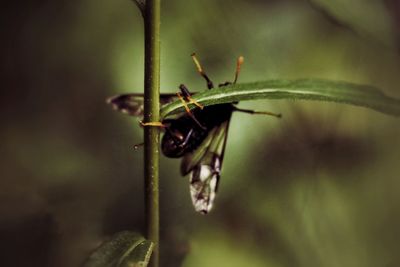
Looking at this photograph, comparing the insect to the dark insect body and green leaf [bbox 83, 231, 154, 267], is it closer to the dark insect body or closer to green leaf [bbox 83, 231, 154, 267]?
the dark insect body

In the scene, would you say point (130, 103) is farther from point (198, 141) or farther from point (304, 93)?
point (304, 93)

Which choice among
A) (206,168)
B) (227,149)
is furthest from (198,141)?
(227,149)

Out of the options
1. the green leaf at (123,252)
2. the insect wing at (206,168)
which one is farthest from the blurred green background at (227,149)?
the green leaf at (123,252)

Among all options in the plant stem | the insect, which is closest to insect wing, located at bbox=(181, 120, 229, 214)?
the insect

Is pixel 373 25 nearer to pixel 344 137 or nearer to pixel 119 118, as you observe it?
pixel 344 137

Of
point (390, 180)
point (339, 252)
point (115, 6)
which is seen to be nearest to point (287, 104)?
point (390, 180)
